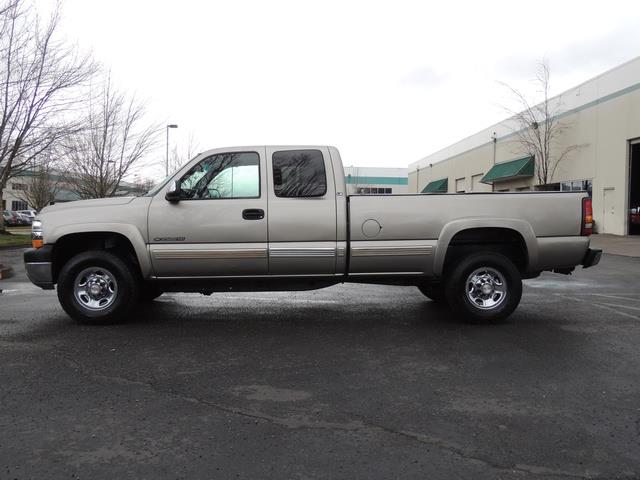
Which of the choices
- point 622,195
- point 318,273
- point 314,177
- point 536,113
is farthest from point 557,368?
point 536,113

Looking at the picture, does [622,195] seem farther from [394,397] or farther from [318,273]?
[394,397]

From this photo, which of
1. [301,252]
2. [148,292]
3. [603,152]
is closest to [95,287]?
[148,292]

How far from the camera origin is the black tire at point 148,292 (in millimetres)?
6883

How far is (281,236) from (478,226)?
2.32m

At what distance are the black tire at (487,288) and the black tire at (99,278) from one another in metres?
3.81

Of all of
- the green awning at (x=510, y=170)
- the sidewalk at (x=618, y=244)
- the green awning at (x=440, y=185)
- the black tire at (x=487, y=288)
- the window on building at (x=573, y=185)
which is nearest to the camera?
the black tire at (x=487, y=288)

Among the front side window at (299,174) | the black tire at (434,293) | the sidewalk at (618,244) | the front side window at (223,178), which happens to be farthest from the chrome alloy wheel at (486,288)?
the sidewalk at (618,244)

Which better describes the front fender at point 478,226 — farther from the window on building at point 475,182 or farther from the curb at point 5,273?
the window on building at point 475,182

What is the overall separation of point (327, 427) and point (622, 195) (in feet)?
78.9

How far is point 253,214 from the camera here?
6.14 meters

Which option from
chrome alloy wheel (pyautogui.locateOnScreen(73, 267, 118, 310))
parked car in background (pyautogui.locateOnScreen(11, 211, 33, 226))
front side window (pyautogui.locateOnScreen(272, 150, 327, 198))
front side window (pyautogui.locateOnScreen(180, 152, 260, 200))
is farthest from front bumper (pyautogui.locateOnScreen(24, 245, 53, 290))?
parked car in background (pyautogui.locateOnScreen(11, 211, 33, 226))

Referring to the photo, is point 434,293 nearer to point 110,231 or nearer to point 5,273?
point 110,231

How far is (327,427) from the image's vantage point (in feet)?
11.2

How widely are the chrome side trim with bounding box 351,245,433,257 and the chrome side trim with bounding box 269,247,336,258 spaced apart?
0.92ft
